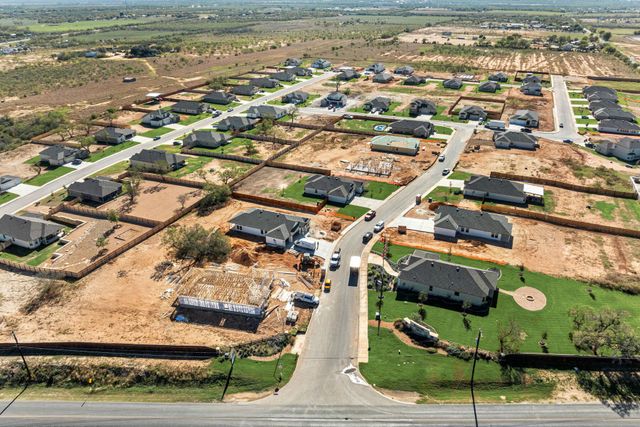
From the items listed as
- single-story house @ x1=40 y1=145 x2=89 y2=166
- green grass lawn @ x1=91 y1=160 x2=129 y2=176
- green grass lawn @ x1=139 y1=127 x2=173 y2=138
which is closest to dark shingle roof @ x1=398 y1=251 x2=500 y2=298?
green grass lawn @ x1=91 y1=160 x2=129 y2=176

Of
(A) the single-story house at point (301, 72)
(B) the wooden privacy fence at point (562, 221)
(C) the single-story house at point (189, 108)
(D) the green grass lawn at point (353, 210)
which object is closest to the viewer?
(B) the wooden privacy fence at point (562, 221)

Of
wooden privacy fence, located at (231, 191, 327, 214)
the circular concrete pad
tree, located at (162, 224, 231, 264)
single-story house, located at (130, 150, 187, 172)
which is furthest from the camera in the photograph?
single-story house, located at (130, 150, 187, 172)

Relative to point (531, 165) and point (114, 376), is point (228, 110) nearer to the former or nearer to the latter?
point (531, 165)

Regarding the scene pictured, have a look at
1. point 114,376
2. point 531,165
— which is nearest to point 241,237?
point 114,376

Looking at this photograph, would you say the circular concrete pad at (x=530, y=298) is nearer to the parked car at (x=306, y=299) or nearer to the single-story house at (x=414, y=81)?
the parked car at (x=306, y=299)

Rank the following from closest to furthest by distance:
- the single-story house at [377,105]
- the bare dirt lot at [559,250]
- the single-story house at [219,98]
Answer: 1. the bare dirt lot at [559,250]
2. the single-story house at [377,105]
3. the single-story house at [219,98]

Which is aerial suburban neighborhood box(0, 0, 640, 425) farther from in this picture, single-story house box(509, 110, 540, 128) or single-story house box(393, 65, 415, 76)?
single-story house box(393, 65, 415, 76)

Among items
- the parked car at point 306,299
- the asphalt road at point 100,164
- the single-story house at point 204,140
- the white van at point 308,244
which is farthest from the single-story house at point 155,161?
the parked car at point 306,299
